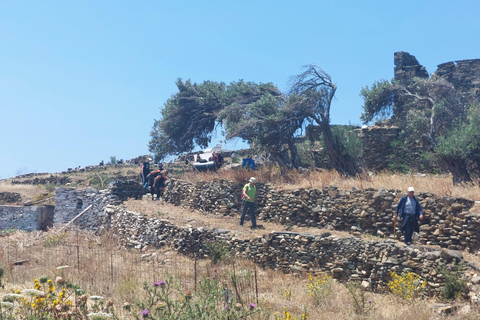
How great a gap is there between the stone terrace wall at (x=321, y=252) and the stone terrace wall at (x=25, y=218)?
9816mm

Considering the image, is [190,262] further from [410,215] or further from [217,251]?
[410,215]

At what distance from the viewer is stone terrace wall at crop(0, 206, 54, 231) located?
2508cm

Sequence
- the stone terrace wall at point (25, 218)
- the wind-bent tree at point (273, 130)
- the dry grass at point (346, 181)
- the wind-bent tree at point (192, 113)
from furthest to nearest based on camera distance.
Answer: the wind-bent tree at point (192, 113), the stone terrace wall at point (25, 218), the wind-bent tree at point (273, 130), the dry grass at point (346, 181)

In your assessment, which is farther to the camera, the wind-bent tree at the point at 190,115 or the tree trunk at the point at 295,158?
the wind-bent tree at the point at 190,115

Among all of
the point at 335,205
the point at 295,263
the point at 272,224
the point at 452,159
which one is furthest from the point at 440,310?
the point at 452,159

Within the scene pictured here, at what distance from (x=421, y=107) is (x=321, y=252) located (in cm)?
1506

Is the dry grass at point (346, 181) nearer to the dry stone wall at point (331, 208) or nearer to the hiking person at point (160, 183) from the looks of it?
the dry stone wall at point (331, 208)

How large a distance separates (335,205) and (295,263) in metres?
3.12

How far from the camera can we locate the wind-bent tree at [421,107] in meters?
22.7

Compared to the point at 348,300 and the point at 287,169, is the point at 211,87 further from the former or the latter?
the point at 348,300

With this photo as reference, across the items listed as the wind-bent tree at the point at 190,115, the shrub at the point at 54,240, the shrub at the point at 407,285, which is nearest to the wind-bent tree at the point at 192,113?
the wind-bent tree at the point at 190,115

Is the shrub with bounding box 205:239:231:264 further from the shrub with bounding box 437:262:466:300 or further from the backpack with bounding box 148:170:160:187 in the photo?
the backpack with bounding box 148:170:160:187

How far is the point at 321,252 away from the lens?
43.9 feet

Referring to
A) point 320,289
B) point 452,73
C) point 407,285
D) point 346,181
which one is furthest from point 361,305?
point 452,73
